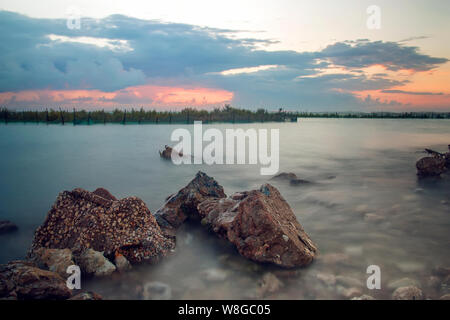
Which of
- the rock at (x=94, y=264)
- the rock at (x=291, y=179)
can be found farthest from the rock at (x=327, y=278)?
the rock at (x=291, y=179)

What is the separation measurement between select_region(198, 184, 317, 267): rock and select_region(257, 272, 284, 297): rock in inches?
10.7

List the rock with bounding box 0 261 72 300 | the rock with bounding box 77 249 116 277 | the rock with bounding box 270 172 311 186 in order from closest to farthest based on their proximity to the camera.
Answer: the rock with bounding box 0 261 72 300 < the rock with bounding box 77 249 116 277 < the rock with bounding box 270 172 311 186

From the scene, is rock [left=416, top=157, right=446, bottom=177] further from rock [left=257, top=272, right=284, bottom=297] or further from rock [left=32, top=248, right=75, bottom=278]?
rock [left=32, top=248, right=75, bottom=278]

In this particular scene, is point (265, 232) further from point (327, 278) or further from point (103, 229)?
point (103, 229)

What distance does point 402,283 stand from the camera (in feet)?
11.5

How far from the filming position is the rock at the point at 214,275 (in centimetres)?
365

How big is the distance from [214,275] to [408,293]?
7.29ft

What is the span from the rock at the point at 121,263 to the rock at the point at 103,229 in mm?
92

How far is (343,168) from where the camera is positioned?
469 inches

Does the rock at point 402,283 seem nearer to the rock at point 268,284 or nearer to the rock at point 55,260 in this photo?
the rock at point 268,284

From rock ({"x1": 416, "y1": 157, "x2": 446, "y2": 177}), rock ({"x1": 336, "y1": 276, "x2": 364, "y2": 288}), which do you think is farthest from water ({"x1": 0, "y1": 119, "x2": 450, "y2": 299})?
rock ({"x1": 416, "y1": 157, "x2": 446, "y2": 177})

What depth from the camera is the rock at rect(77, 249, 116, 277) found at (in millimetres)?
3602

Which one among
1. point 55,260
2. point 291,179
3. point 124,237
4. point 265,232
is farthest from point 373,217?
point 55,260
